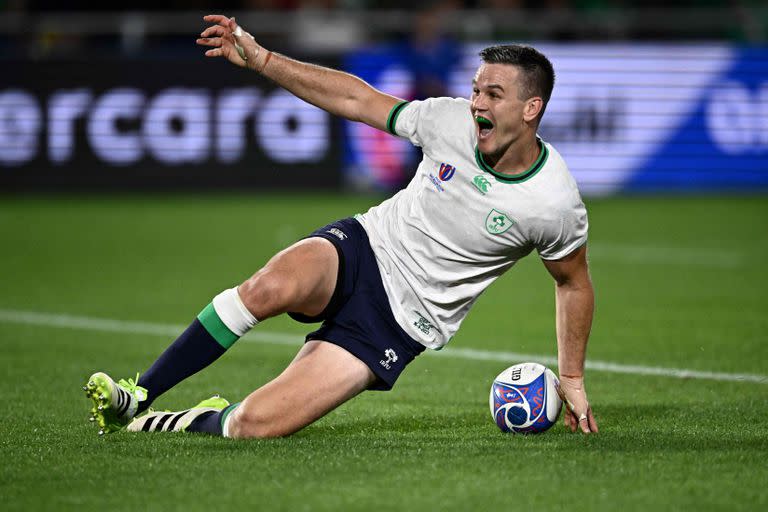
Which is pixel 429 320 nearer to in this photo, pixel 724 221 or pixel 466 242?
pixel 466 242

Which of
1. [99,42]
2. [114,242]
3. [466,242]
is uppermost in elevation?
[466,242]

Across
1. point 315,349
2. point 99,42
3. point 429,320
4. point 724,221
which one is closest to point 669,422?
point 429,320

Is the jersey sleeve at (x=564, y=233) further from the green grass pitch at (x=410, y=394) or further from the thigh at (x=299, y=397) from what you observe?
the thigh at (x=299, y=397)

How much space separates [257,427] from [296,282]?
59cm

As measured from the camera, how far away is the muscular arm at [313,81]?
525cm

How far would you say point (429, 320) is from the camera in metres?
5.18

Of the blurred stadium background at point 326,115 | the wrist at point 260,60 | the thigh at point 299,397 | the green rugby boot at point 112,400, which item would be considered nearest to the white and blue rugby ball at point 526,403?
the thigh at point 299,397

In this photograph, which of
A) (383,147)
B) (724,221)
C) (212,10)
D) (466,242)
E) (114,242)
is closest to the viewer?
(466,242)

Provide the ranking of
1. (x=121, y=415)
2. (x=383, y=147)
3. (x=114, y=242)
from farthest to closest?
(x=383, y=147) → (x=114, y=242) → (x=121, y=415)

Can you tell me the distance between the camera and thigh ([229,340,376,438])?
493cm

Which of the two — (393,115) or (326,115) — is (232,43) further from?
(326,115)

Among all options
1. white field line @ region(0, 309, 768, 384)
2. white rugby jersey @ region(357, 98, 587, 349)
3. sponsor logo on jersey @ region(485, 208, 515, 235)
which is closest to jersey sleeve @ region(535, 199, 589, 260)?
white rugby jersey @ region(357, 98, 587, 349)

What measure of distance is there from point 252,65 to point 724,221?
33.7 ft

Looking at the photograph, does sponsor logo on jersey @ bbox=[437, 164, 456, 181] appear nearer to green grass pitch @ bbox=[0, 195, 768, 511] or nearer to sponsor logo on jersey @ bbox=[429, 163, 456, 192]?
sponsor logo on jersey @ bbox=[429, 163, 456, 192]
